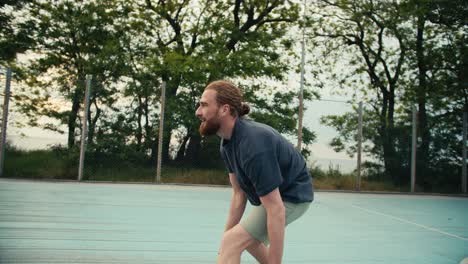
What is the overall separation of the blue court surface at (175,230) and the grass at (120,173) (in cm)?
116

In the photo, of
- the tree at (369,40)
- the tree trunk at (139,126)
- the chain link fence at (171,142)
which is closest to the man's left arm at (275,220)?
the chain link fence at (171,142)

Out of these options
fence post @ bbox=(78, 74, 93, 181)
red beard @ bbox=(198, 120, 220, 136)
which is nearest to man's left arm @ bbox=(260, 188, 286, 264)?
red beard @ bbox=(198, 120, 220, 136)

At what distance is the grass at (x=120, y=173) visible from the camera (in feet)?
31.3

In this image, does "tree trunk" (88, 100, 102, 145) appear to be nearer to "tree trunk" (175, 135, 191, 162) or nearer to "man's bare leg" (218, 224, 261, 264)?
"tree trunk" (175, 135, 191, 162)

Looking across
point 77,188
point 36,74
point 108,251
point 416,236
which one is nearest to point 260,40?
point 36,74

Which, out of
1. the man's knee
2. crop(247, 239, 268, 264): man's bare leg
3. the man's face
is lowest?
crop(247, 239, 268, 264): man's bare leg

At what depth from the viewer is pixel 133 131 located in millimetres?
10609

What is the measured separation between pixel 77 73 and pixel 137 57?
1705 millimetres

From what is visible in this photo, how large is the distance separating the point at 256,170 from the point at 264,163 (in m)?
0.05

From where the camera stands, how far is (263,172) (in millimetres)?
→ 1977

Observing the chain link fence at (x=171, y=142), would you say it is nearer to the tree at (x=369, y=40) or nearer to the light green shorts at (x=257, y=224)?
the tree at (x=369, y=40)

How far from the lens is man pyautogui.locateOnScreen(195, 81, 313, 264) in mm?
2000

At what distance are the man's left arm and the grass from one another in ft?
28.0

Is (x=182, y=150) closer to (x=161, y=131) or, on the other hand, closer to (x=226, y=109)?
→ (x=161, y=131)
